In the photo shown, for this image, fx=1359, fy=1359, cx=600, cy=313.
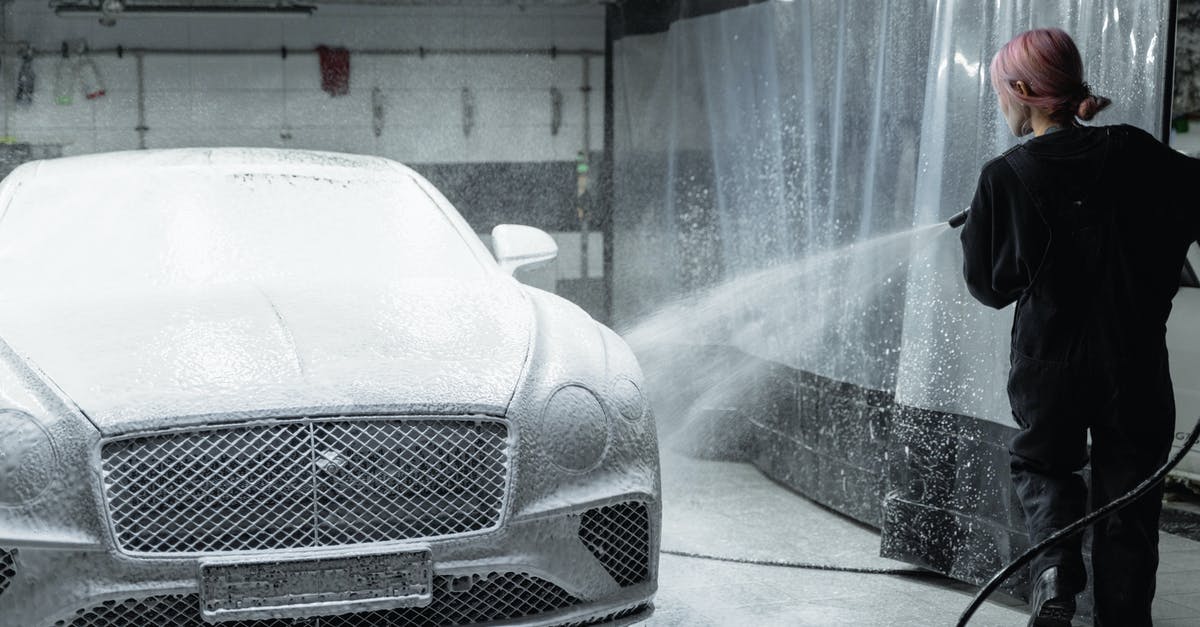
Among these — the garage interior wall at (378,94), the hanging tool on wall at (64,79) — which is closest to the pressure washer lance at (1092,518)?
the garage interior wall at (378,94)

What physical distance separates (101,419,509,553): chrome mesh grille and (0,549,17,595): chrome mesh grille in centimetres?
23

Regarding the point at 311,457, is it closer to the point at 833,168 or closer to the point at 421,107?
the point at 833,168

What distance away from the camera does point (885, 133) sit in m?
5.94

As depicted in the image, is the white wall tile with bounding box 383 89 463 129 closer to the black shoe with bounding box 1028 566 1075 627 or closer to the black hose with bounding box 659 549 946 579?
the black hose with bounding box 659 549 946 579

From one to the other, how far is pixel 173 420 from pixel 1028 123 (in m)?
2.26

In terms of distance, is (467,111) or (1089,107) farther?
(467,111)

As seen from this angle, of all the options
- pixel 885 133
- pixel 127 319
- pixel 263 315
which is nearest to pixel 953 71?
pixel 885 133

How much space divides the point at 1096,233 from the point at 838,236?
3109 millimetres

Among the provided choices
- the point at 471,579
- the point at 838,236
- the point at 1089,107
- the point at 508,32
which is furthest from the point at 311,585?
the point at 508,32

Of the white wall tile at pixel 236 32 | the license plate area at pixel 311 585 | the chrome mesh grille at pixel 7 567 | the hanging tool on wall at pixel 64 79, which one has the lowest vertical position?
the license plate area at pixel 311 585

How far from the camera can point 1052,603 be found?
3338mm

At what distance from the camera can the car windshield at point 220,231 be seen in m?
4.16

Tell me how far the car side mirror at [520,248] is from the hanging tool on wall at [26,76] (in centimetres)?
762

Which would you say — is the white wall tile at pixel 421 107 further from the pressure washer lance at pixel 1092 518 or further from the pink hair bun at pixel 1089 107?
the pressure washer lance at pixel 1092 518
